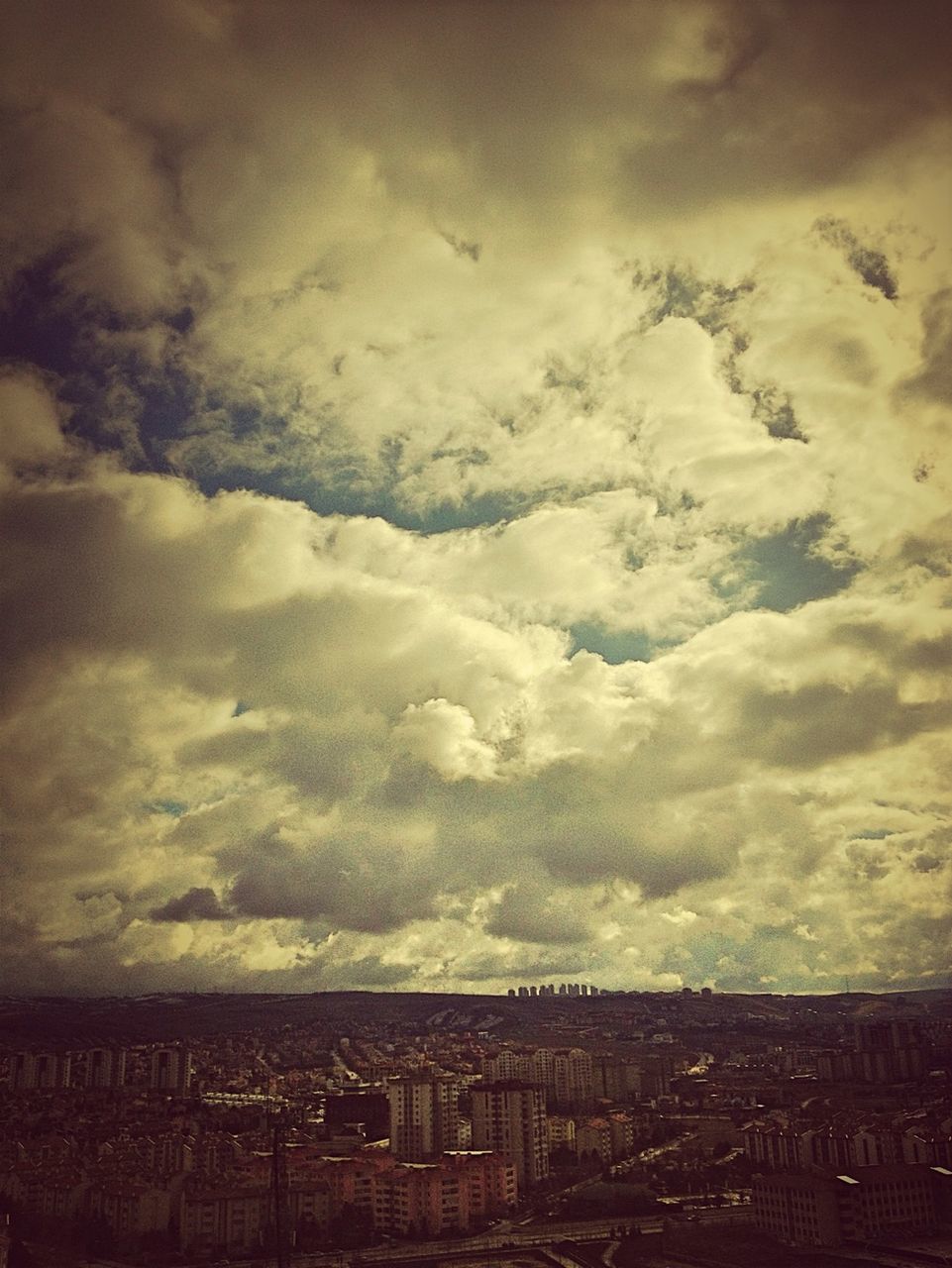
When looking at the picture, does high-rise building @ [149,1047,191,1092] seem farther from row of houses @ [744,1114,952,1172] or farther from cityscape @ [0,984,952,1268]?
row of houses @ [744,1114,952,1172]

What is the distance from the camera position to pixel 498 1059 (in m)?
20.5

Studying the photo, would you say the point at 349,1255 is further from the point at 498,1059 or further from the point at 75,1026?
the point at 75,1026

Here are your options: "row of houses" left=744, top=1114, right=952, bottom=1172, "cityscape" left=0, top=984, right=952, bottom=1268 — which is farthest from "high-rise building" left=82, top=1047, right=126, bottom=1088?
Result: "row of houses" left=744, top=1114, right=952, bottom=1172

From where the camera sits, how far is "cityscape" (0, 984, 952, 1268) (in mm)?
8359

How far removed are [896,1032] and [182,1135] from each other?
16110mm

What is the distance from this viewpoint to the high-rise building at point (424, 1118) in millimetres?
12820

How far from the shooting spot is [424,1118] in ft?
42.4

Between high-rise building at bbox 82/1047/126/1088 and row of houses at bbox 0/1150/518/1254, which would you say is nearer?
row of houses at bbox 0/1150/518/1254

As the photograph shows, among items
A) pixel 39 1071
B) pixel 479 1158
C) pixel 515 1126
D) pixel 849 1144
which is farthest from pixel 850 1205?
pixel 39 1071

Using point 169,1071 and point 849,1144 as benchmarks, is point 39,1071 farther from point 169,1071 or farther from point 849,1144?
point 849,1144

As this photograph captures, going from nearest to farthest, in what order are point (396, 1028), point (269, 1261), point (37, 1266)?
point (37, 1266) → point (269, 1261) → point (396, 1028)

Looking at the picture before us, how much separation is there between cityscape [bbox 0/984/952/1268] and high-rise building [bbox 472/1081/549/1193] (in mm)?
24

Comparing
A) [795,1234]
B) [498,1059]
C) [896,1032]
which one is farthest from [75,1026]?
[795,1234]

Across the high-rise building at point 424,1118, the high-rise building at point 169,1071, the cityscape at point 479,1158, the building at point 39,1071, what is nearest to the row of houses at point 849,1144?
the cityscape at point 479,1158
